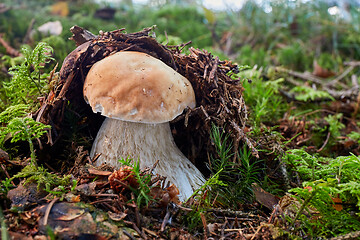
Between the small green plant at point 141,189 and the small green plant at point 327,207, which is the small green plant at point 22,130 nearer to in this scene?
the small green plant at point 141,189

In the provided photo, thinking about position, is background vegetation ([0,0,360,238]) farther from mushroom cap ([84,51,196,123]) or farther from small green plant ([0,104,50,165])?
mushroom cap ([84,51,196,123])

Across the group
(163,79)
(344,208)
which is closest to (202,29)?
(163,79)

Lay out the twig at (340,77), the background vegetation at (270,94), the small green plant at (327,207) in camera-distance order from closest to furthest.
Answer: the small green plant at (327,207) < the background vegetation at (270,94) < the twig at (340,77)

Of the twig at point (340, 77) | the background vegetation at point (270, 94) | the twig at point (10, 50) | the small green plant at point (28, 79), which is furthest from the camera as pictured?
the twig at point (340, 77)

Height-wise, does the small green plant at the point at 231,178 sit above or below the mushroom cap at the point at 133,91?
below

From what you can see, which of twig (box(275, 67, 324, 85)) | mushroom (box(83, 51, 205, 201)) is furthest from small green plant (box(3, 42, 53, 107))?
twig (box(275, 67, 324, 85))

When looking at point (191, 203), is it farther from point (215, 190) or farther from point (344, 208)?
point (344, 208)

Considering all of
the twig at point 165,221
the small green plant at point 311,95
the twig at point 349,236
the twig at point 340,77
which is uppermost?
the twig at point 340,77

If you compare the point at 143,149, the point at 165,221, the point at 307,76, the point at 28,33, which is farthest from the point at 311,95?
the point at 28,33

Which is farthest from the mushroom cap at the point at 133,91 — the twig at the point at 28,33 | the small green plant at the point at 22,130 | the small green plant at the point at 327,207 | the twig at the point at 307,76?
the twig at the point at 307,76
